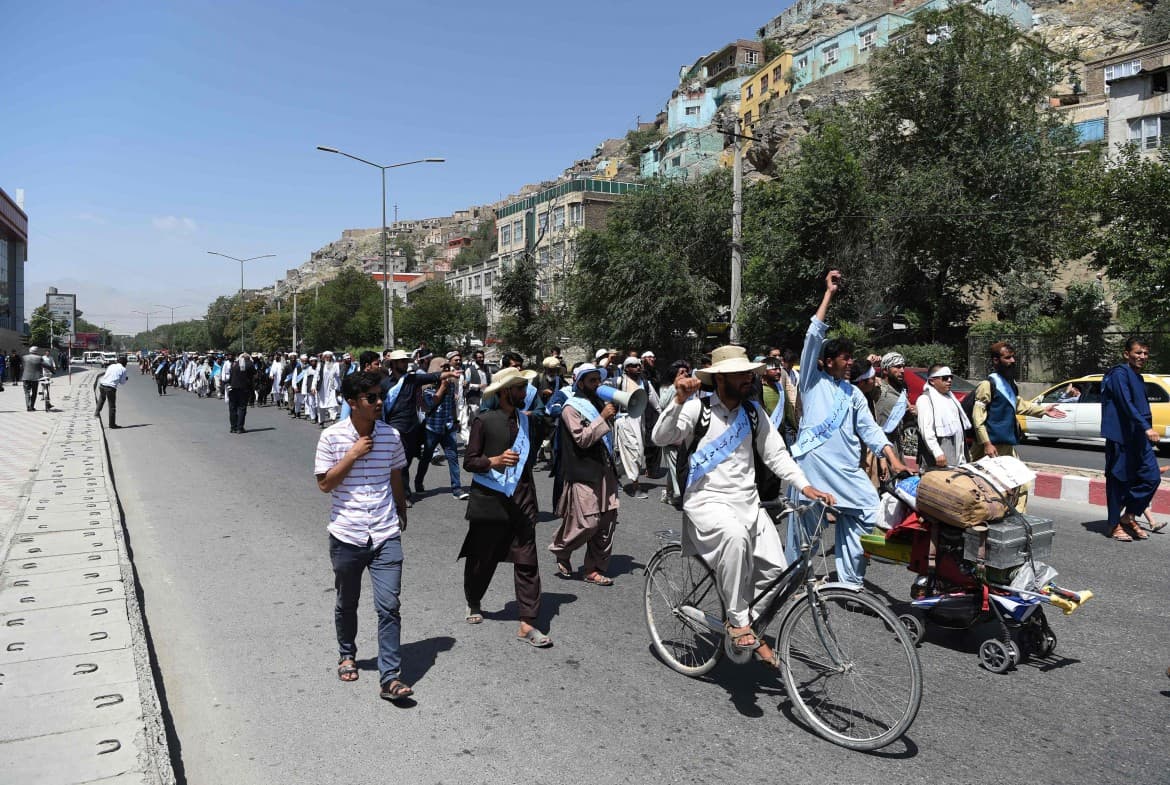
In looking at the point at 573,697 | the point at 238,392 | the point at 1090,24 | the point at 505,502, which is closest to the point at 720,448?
the point at 573,697

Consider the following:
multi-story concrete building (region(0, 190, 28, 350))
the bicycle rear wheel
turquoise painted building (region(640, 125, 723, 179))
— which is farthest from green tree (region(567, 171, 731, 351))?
multi-story concrete building (region(0, 190, 28, 350))

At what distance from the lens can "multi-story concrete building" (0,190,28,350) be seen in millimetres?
84300

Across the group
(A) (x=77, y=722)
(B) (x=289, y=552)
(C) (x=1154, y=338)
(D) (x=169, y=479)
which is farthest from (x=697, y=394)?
(C) (x=1154, y=338)

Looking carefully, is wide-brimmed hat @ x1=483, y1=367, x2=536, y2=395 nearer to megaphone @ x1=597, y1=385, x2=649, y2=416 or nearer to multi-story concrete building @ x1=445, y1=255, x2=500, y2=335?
megaphone @ x1=597, y1=385, x2=649, y2=416

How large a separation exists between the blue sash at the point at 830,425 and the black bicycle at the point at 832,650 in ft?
3.92

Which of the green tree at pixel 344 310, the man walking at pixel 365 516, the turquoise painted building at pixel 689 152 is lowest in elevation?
the man walking at pixel 365 516

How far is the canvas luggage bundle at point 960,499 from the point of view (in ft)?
15.8

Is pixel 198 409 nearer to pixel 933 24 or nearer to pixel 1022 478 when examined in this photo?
pixel 1022 478

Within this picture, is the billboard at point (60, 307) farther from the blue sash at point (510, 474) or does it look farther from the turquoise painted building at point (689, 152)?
the blue sash at point (510, 474)

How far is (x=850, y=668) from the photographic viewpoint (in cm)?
375

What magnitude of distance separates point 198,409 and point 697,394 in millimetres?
27333

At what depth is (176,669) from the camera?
4875mm

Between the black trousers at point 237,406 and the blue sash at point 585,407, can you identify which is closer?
the blue sash at point 585,407

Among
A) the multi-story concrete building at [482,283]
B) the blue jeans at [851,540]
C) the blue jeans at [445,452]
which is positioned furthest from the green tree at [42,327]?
the blue jeans at [851,540]
